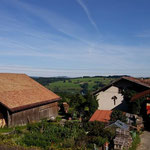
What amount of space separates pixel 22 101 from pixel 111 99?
11676 millimetres

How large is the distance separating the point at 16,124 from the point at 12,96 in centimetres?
326

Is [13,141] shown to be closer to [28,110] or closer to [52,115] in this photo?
[28,110]

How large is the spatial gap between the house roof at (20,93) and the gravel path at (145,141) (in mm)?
12872

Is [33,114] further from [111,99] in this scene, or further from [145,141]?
[145,141]

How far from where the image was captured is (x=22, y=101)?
73.7 ft

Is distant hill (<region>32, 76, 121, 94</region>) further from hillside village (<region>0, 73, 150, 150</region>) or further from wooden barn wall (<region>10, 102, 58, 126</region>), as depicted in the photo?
hillside village (<region>0, 73, 150, 150</region>)

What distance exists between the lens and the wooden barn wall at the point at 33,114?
21303 millimetres

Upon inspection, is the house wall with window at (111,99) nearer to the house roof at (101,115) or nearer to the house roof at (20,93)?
the house roof at (101,115)

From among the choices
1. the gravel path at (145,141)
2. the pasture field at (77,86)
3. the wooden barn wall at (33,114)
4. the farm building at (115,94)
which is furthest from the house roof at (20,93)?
the pasture field at (77,86)

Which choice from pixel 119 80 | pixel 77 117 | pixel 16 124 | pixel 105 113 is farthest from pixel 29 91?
pixel 119 80

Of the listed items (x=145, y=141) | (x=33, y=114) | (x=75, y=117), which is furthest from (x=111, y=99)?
(x=33, y=114)

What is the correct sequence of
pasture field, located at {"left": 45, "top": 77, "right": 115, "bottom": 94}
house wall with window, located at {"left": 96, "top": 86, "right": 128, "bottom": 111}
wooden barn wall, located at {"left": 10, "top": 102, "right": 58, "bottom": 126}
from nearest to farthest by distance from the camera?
wooden barn wall, located at {"left": 10, "top": 102, "right": 58, "bottom": 126} < house wall with window, located at {"left": 96, "top": 86, "right": 128, "bottom": 111} < pasture field, located at {"left": 45, "top": 77, "right": 115, "bottom": 94}

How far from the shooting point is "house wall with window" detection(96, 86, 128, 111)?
25.5 m

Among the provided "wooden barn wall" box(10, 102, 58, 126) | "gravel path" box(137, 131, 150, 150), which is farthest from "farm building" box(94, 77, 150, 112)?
"gravel path" box(137, 131, 150, 150)
